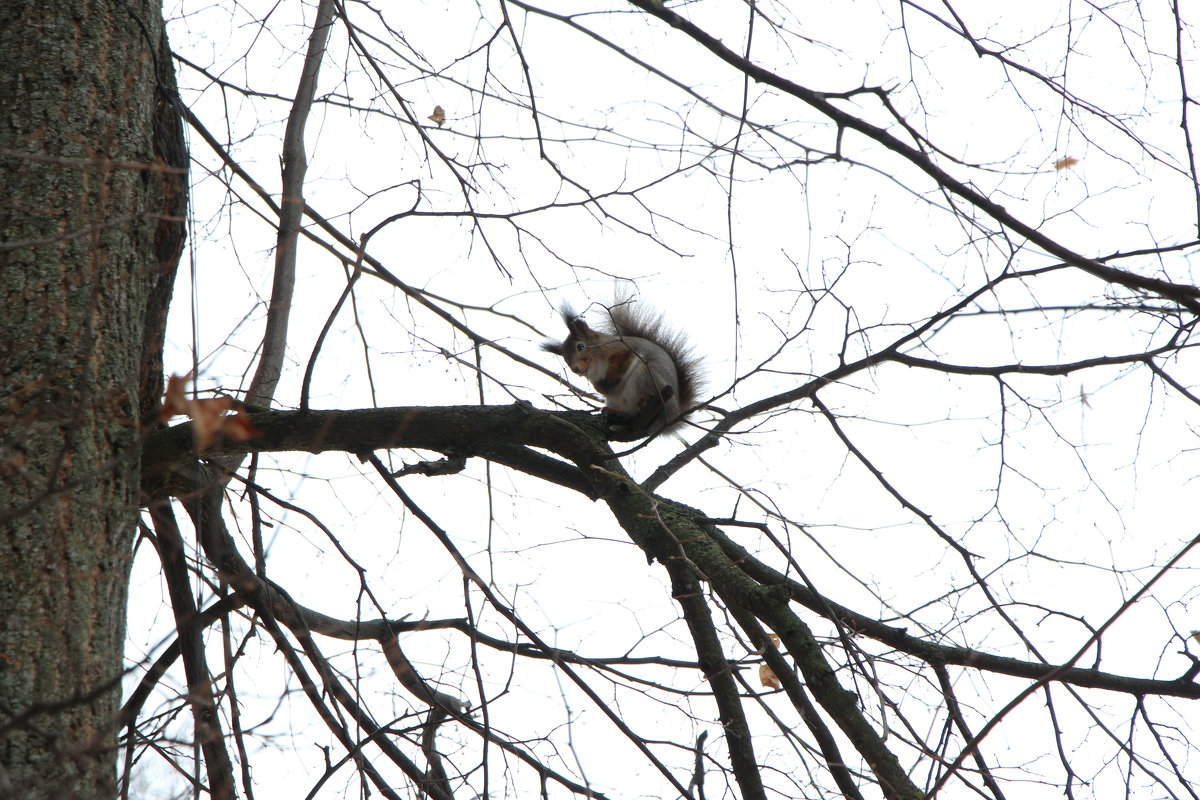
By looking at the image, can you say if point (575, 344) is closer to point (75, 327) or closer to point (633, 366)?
point (633, 366)

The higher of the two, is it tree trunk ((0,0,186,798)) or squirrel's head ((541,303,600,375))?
squirrel's head ((541,303,600,375))

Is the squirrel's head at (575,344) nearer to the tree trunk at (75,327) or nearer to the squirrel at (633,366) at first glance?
the squirrel at (633,366)

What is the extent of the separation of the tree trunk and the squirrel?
4.52 feet

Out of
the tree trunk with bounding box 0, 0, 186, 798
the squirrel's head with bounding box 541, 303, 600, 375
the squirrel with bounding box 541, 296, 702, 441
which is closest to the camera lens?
the tree trunk with bounding box 0, 0, 186, 798

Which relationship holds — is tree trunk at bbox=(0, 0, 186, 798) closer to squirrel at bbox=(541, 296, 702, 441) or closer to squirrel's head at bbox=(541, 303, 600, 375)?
squirrel at bbox=(541, 296, 702, 441)

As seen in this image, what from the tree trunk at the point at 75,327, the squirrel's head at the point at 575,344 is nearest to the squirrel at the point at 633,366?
the squirrel's head at the point at 575,344

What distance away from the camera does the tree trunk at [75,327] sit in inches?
58.4

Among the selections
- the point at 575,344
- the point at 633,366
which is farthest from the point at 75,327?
the point at 575,344

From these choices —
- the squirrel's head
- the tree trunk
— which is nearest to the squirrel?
the squirrel's head

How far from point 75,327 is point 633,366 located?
1.93 m

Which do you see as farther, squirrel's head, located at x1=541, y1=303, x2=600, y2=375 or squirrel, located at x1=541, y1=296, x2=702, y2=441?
squirrel's head, located at x1=541, y1=303, x2=600, y2=375

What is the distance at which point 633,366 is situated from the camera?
338 centimetres

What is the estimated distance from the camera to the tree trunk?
1.48 meters

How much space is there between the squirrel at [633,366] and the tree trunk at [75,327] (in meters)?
1.38
